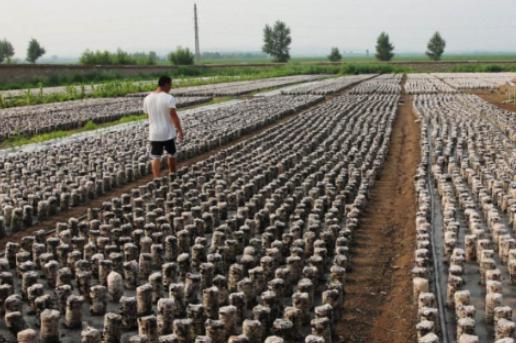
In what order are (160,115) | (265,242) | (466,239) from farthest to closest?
1. (160,115)
2. (265,242)
3. (466,239)

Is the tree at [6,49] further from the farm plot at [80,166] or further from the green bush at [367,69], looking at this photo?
the farm plot at [80,166]

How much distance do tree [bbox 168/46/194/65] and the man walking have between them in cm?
5095

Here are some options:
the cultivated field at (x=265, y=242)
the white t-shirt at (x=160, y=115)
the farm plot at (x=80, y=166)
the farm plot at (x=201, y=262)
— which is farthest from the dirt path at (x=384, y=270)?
the farm plot at (x=80, y=166)

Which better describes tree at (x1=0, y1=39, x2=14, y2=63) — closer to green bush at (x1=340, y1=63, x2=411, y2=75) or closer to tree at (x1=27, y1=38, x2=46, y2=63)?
tree at (x1=27, y1=38, x2=46, y2=63)

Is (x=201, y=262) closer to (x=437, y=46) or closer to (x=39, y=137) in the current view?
(x=39, y=137)

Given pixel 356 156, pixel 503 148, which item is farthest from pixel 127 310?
pixel 503 148

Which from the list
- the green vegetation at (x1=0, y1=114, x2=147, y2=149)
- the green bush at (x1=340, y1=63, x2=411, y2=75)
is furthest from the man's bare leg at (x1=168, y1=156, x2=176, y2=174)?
the green bush at (x1=340, y1=63, x2=411, y2=75)

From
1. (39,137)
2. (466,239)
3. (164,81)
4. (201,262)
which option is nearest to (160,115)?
(164,81)

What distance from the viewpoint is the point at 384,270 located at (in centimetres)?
512

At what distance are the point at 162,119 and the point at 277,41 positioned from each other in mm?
85855

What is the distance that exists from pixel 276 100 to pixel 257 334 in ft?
60.8

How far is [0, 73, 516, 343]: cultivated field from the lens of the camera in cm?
396

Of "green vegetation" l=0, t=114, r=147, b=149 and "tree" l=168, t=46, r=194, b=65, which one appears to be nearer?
"green vegetation" l=0, t=114, r=147, b=149

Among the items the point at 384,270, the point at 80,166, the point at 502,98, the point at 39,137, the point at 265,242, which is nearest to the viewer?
the point at 384,270
